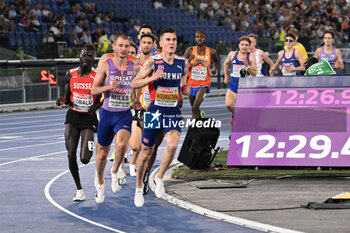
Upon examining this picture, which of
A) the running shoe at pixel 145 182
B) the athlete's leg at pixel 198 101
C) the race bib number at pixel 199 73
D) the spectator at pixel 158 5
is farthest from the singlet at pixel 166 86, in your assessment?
the spectator at pixel 158 5

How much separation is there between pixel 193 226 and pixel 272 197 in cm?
194

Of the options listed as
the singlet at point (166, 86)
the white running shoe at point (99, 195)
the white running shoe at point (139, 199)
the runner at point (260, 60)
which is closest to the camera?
the white running shoe at point (139, 199)

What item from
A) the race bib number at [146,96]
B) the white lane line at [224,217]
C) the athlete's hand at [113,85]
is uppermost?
the athlete's hand at [113,85]

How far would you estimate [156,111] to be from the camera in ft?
33.6

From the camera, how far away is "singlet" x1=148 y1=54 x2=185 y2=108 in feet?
33.4

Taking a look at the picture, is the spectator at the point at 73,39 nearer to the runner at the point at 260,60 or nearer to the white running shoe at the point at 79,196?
the runner at the point at 260,60

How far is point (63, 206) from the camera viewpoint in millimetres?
10336

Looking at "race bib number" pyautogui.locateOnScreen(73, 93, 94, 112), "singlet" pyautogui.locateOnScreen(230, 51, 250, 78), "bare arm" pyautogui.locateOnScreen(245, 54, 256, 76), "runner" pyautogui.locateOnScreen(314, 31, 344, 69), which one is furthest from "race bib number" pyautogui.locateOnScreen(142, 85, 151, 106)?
"runner" pyautogui.locateOnScreen(314, 31, 344, 69)

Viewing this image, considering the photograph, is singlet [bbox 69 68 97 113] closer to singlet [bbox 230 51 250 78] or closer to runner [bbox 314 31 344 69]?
singlet [bbox 230 51 250 78]

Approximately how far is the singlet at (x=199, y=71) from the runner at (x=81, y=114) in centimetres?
657

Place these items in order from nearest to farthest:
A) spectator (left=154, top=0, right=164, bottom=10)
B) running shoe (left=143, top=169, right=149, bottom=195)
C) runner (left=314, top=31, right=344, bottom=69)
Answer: running shoe (left=143, top=169, right=149, bottom=195)
runner (left=314, top=31, right=344, bottom=69)
spectator (left=154, top=0, right=164, bottom=10)

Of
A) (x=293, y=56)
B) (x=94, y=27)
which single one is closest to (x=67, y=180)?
(x=293, y=56)

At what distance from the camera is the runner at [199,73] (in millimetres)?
16938

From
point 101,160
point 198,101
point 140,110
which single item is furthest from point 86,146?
point 198,101
